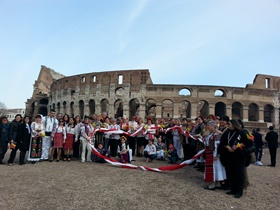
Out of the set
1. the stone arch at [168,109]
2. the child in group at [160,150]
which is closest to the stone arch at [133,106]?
the stone arch at [168,109]

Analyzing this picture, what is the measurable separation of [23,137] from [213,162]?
22.9 feet

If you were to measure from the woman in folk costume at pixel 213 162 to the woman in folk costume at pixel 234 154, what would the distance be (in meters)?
0.15

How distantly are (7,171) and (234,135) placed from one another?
702 centimetres

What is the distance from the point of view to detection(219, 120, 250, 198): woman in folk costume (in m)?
4.80

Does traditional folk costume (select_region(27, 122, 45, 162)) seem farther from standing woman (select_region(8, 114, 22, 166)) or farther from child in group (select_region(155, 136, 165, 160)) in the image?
child in group (select_region(155, 136, 165, 160))

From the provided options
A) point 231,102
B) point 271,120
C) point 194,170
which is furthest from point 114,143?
point 271,120

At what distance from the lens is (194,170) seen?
24.1 feet

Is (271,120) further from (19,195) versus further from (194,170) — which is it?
(19,195)

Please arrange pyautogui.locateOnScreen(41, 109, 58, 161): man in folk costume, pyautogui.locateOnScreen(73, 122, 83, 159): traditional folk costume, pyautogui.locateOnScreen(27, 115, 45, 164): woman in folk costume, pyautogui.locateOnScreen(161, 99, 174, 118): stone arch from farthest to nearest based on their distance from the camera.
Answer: pyautogui.locateOnScreen(161, 99, 174, 118): stone arch, pyautogui.locateOnScreen(73, 122, 83, 159): traditional folk costume, pyautogui.locateOnScreen(41, 109, 58, 161): man in folk costume, pyautogui.locateOnScreen(27, 115, 45, 164): woman in folk costume

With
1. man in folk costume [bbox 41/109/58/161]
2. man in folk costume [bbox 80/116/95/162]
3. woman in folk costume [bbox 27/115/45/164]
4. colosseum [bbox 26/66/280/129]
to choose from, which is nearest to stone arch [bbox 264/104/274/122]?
colosseum [bbox 26/66/280/129]

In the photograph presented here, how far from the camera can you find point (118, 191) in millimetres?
4824

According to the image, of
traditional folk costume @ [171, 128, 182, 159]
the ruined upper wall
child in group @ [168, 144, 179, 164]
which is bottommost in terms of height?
child in group @ [168, 144, 179, 164]

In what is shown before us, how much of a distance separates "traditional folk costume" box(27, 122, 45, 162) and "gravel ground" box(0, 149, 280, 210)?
3.74 feet

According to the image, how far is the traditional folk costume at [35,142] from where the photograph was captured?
7.84 meters
